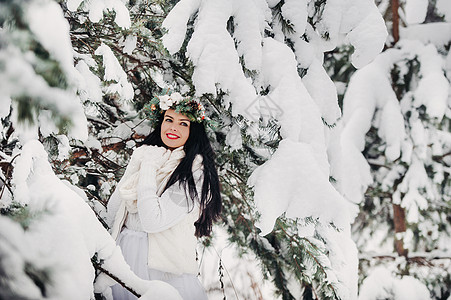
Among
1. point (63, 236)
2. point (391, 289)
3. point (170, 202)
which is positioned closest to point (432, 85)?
point (391, 289)

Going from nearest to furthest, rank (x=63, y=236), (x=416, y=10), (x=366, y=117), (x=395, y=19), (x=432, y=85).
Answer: (x=63, y=236) < (x=432, y=85) < (x=416, y=10) < (x=366, y=117) < (x=395, y=19)

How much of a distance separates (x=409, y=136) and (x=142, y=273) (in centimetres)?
451

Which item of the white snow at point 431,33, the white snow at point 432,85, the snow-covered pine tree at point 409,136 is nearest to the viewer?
the white snow at point 432,85

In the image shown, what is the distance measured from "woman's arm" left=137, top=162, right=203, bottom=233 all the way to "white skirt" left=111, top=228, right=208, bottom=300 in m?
0.14

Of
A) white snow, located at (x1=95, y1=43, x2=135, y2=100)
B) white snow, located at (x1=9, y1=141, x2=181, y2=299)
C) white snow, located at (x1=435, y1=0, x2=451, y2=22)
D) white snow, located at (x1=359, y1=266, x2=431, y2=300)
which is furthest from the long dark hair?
white snow, located at (x1=435, y1=0, x2=451, y2=22)

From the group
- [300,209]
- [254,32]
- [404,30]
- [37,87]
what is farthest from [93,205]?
[404,30]

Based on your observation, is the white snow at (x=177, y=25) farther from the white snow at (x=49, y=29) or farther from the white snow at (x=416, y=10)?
the white snow at (x=416, y=10)

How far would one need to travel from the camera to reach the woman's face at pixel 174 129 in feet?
7.16

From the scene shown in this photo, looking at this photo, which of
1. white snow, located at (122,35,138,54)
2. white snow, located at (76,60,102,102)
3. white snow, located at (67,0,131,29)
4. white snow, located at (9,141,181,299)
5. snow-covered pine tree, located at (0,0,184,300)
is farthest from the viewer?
white snow, located at (122,35,138,54)

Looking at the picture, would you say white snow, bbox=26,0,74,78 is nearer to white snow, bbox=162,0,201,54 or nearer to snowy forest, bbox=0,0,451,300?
snowy forest, bbox=0,0,451,300

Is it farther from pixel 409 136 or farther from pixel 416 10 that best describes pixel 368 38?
pixel 416 10

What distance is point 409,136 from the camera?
199 inches

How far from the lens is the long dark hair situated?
2021mm

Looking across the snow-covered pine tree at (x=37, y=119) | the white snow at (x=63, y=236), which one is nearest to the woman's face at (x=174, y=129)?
the white snow at (x=63, y=236)
